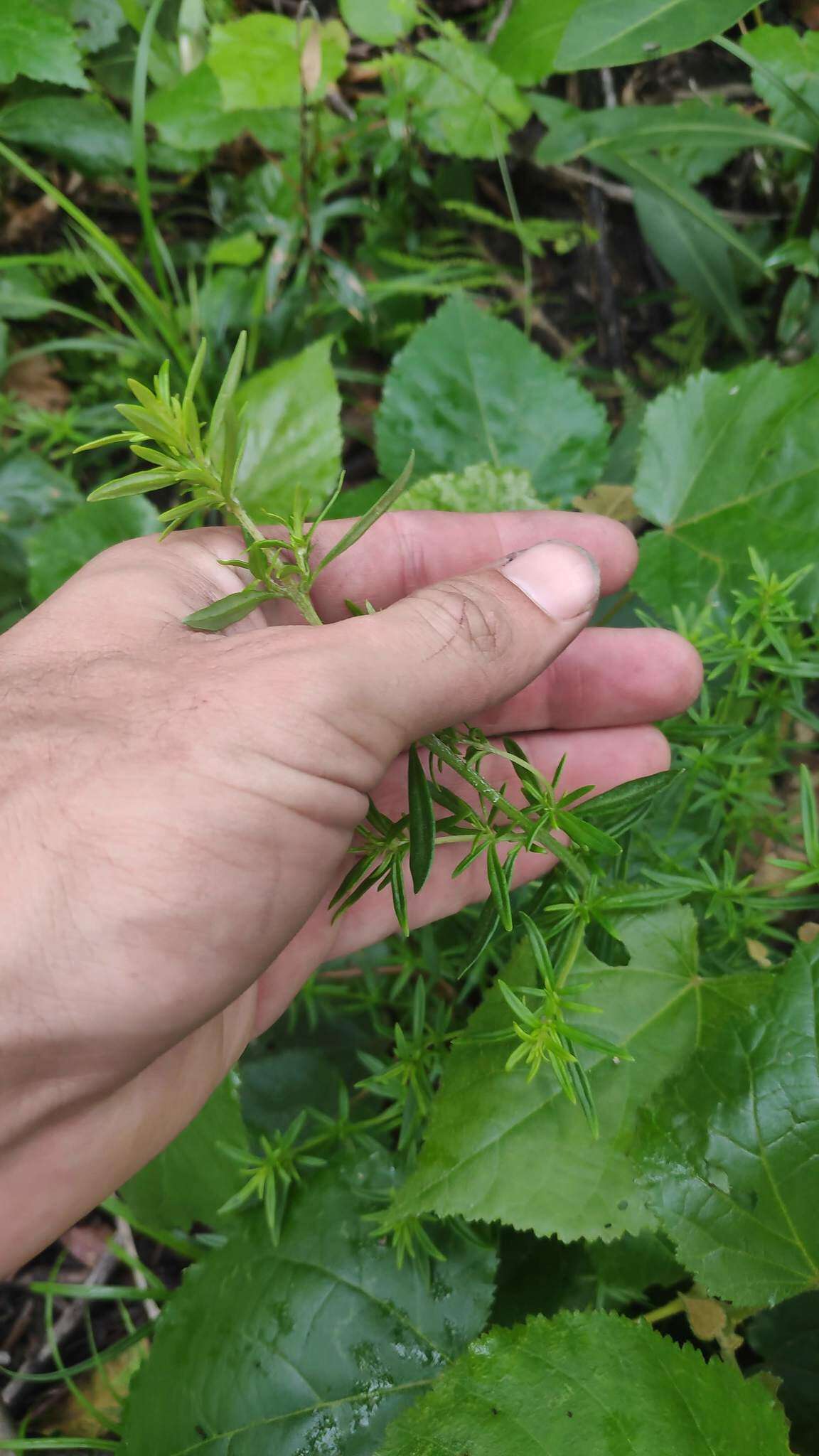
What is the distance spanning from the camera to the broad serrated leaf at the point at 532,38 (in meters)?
2.24


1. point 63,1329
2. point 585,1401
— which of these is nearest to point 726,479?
point 585,1401

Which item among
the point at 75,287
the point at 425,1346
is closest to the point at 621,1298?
the point at 425,1346

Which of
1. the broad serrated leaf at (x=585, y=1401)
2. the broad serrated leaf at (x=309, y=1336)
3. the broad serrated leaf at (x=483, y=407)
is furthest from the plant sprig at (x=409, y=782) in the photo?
the broad serrated leaf at (x=483, y=407)

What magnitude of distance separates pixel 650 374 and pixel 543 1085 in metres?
A: 2.00

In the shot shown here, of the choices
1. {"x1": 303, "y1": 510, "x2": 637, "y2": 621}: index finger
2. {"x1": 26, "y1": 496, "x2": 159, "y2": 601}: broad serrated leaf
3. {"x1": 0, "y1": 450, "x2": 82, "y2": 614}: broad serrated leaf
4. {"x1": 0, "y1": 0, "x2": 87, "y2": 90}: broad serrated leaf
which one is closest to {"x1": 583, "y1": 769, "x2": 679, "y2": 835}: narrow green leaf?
{"x1": 303, "y1": 510, "x2": 637, "y2": 621}: index finger

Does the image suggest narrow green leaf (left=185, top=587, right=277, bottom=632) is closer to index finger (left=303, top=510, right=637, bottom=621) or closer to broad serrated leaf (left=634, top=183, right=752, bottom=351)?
index finger (left=303, top=510, right=637, bottom=621)

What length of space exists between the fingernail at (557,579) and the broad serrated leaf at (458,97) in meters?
1.55

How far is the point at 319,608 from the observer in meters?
1.70

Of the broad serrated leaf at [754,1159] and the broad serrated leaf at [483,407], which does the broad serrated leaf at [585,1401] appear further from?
the broad serrated leaf at [483,407]

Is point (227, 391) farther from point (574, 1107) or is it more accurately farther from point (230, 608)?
point (574, 1107)

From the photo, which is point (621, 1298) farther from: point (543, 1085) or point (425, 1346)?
point (543, 1085)

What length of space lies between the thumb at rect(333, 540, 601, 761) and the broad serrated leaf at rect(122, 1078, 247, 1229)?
2.72 ft

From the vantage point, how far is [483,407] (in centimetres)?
229

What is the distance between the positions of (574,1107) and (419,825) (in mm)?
538
